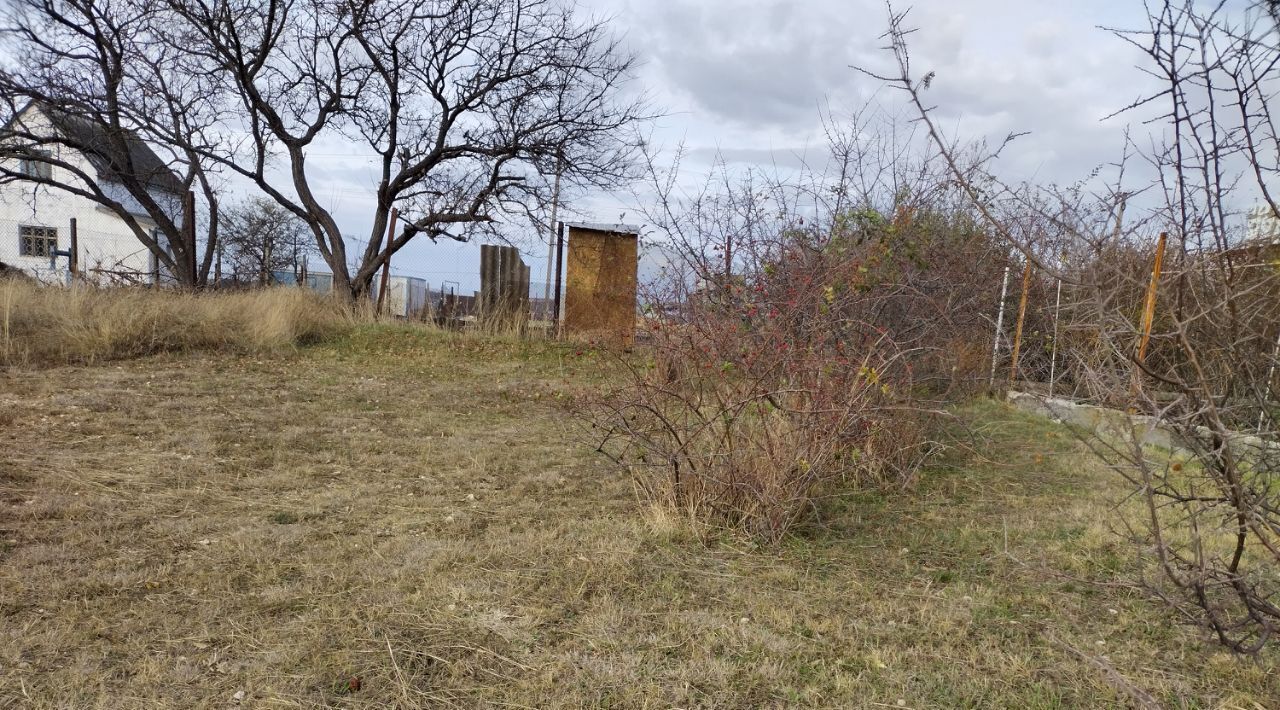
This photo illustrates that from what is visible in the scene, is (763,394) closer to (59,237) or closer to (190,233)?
(190,233)

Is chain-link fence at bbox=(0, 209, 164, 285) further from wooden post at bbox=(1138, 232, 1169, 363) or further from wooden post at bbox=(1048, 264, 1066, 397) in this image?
wooden post at bbox=(1138, 232, 1169, 363)

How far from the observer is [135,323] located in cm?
819

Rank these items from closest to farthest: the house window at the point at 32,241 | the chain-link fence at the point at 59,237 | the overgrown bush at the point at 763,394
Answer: the overgrown bush at the point at 763,394, the chain-link fence at the point at 59,237, the house window at the point at 32,241

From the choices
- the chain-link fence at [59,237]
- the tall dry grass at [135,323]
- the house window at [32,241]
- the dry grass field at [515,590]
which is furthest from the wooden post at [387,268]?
the house window at [32,241]

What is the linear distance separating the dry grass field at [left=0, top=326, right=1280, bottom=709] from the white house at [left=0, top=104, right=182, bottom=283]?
7.37 meters

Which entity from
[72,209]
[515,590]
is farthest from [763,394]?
[72,209]

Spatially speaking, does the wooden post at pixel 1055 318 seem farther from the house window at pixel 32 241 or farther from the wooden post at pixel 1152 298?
the house window at pixel 32 241

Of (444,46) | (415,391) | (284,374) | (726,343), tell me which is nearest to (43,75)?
(444,46)

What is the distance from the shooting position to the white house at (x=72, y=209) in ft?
40.1

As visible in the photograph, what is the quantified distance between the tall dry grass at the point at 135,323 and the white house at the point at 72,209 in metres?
1.59

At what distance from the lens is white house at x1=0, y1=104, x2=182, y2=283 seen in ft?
40.1

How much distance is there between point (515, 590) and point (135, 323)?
23.4ft

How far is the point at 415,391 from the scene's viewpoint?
7.32 metres

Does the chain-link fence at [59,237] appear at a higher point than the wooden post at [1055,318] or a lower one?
higher
